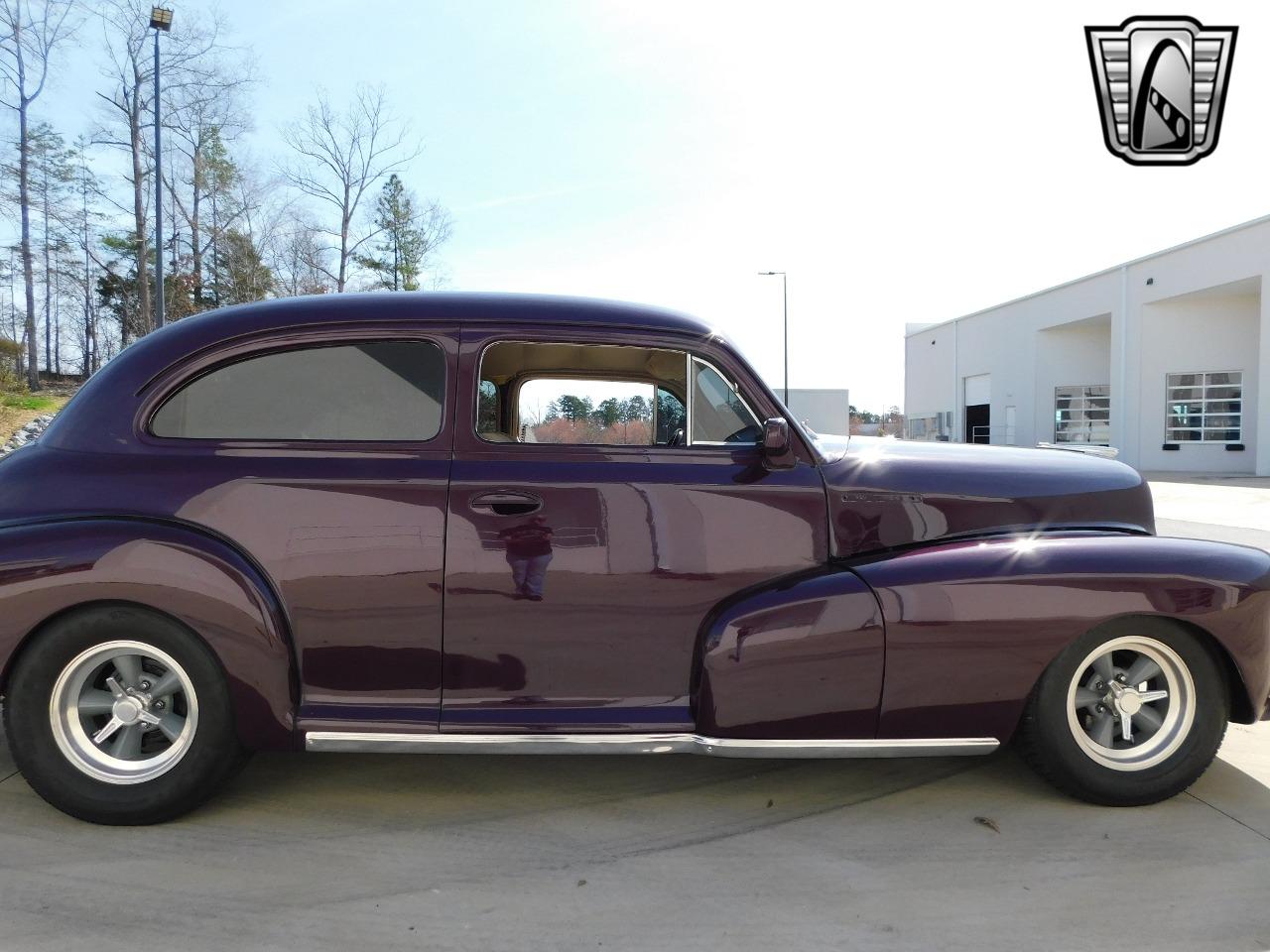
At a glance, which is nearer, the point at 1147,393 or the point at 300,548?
the point at 300,548

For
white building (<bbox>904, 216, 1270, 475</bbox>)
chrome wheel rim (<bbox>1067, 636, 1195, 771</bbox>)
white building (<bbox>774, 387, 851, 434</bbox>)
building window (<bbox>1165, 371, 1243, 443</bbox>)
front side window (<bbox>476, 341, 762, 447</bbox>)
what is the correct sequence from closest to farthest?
chrome wheel rim (<bbox>1067, 636, 1195, 771</bbox>)
front side window (<bbox>476, 341, 762, 447</bbox>)
white building (<bbox>774, 387, 851, 434</bbox>)
white building (<bbox>904, 216, 1270, 475</bbox>)
building window (<bbox>1165, 371, 1243, 443</bbox>)

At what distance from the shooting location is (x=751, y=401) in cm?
296

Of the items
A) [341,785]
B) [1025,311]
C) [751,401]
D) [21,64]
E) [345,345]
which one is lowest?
[341,785]

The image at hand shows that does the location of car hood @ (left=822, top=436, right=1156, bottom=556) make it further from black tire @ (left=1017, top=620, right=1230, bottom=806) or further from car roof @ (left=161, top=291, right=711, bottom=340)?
car roof @ (left=161, top=291, right=711, bottom=340)

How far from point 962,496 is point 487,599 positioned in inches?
69.7

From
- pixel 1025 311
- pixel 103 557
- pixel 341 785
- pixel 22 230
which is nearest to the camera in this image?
pixel 103 557

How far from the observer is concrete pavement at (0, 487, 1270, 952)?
216cm

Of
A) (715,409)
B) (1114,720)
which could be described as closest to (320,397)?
(715,409)

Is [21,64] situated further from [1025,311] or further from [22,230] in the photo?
[1025,311]

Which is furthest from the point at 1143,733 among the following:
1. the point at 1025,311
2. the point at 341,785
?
the point at 1025,311

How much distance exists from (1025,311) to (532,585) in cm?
3437

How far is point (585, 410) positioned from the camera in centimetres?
311

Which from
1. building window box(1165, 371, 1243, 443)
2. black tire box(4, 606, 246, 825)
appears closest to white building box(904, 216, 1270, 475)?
building window box(1165, 371, 1243, 443)

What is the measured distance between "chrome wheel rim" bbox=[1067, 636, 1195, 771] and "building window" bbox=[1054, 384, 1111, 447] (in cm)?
2971
